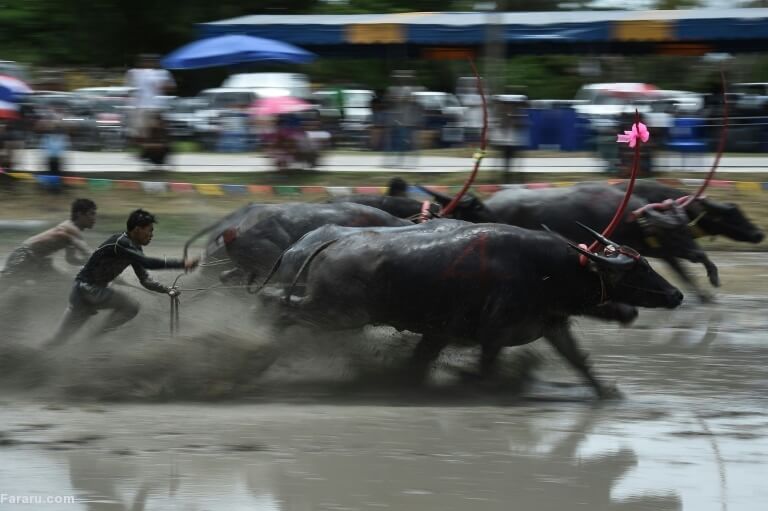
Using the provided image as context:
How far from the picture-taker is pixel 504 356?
→ 8992mm

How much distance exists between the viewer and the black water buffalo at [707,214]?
41.7ft

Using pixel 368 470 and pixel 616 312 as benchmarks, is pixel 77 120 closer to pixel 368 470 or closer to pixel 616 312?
pixel 616 312

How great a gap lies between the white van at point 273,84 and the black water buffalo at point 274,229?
49.3 ft

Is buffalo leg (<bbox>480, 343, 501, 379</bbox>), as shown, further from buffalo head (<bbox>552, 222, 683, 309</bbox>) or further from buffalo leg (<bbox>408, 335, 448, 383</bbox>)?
buffalo head (<bbox>552, 222, 683, 309</bbox>)

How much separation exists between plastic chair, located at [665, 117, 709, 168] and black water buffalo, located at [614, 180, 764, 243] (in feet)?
24.0

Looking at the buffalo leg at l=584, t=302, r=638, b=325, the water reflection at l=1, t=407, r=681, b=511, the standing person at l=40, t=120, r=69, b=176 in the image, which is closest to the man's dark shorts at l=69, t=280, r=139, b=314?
the water reflection at l=1, t=407, r=681, b=511

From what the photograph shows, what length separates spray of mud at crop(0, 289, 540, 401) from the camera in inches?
325

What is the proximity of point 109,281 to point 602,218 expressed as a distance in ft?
17.6

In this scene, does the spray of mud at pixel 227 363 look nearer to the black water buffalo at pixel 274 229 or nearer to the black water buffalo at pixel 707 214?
the black water buffalo at pixel 274 229

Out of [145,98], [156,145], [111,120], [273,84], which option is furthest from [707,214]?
[111,120]

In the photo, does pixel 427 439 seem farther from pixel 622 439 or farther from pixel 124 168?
pixel 124 168

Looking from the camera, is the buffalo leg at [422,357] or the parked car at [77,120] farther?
the parked car at [77,120]

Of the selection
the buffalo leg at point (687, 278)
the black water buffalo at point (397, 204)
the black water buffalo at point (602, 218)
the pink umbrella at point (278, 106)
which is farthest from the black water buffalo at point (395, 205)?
the pink umbrella at point (278, 106)

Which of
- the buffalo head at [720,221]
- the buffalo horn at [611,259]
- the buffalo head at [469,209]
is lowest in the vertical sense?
the buffalo head at [720,221]
